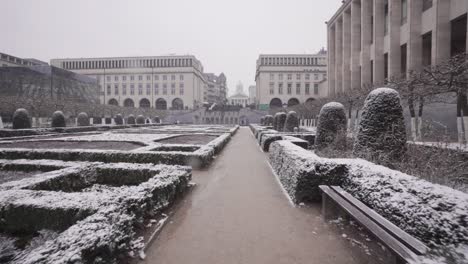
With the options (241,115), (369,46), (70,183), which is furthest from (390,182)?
(241,115)

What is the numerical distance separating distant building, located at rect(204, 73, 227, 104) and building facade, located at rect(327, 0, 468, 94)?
71.0 meters

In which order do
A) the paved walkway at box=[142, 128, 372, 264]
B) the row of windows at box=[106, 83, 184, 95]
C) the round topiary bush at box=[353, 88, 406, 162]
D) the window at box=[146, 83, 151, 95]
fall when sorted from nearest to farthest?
the paved walkway at box=[142, 128, 372, 264] → the round topiary bush at box=[353, 88, 406, 162] → the row of windows at box=[106, 83, 184, 95] → the window at box=[146, 83, 151, 95]

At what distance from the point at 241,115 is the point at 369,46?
4015 centimetres

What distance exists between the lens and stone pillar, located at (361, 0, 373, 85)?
29016mm

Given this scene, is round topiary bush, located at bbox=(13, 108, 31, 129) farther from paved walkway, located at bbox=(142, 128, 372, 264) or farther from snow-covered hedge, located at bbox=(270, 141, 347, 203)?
snow-covered hedge, located at bbox=(270, 141, 347, 203)

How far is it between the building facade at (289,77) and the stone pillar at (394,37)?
180 feet

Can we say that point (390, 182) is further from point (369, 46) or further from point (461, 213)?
point (369, 46)

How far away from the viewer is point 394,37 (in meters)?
24.1

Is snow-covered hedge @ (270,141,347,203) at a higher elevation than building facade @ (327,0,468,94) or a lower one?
lower

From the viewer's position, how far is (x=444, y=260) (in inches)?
81.4

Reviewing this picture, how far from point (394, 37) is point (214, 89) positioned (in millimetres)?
101120

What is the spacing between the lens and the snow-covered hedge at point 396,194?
102 inches

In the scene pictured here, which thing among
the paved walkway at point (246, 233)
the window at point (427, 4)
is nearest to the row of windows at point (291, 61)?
the window at point (427, 4)

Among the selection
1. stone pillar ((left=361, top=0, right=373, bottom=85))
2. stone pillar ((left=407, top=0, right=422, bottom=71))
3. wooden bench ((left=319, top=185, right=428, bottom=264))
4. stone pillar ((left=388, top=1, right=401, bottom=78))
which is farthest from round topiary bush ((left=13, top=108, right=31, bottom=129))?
stone pillar ((left=361, top=0, right=373, bottom=85))
